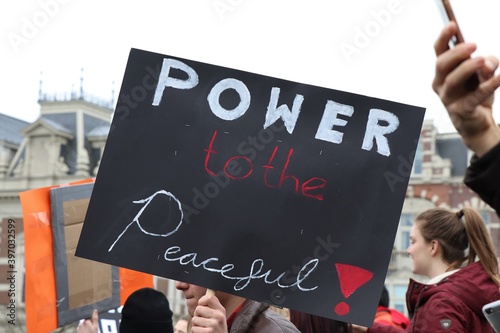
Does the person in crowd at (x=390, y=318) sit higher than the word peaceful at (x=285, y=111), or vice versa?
the word peaceful at (x=285, y=111)

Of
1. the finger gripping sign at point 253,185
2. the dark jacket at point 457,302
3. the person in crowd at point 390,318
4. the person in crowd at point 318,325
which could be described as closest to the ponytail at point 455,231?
the dark jacket at point 457,302

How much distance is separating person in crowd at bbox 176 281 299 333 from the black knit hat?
0.75 m

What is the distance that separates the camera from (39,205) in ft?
13.8

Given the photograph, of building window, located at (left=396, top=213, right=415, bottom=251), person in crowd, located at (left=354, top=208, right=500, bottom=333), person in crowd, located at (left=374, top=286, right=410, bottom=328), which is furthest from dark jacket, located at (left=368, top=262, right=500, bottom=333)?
building window, located at (left=396, top=213, right=415, bottom=251)

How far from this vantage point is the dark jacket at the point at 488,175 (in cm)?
139

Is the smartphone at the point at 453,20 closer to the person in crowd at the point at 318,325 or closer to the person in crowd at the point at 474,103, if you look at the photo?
the person in crowd at the point at 474,103

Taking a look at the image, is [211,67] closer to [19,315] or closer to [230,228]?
[230,228]

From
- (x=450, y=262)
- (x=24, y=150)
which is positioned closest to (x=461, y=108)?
(x=450, y=262)

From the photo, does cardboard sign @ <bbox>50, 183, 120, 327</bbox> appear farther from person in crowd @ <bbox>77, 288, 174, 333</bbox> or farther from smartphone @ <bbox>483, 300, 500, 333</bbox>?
smartphone @ <bbox>483, 300, 500, 333</bbox>

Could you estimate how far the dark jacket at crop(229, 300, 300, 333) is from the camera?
269 centimetres

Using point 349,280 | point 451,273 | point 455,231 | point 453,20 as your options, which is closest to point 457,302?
point 451,273

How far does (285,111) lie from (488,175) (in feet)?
4.37

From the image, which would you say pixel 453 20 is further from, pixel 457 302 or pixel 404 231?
pixel 404 231

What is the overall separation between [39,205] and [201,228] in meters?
1.71
